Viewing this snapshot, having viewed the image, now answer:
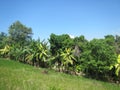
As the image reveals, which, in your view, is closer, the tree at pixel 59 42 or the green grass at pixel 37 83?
the green grass at pixel 37 83

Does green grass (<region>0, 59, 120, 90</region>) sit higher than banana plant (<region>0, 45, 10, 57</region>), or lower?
lower

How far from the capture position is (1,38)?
62.8m

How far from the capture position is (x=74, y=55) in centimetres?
4288

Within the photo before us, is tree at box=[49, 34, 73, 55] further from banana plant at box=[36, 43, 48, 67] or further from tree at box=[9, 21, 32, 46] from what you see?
tree at box=[9, 21, 32, 46]

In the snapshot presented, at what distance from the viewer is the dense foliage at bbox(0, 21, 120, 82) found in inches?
1377

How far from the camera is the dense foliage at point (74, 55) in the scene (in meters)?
35.0

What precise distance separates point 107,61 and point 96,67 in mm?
2158

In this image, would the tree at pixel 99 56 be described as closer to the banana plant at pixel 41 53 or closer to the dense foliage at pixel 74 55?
the dense foliage at pixel 74 55

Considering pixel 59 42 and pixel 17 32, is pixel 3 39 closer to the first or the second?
pixel 17 32

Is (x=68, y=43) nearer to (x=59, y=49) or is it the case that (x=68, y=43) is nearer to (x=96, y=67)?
(x=59, y=49)

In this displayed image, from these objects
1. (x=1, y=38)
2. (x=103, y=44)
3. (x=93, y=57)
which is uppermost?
(x=1, y=38)

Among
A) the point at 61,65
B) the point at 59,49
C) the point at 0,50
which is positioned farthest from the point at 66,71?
the point at 0,50

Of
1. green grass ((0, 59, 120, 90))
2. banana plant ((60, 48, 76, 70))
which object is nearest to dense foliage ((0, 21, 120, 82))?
banana plant ((60, 48, 76, 70))

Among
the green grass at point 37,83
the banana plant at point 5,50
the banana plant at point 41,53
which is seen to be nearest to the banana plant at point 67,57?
the banana plant at point 41,53
